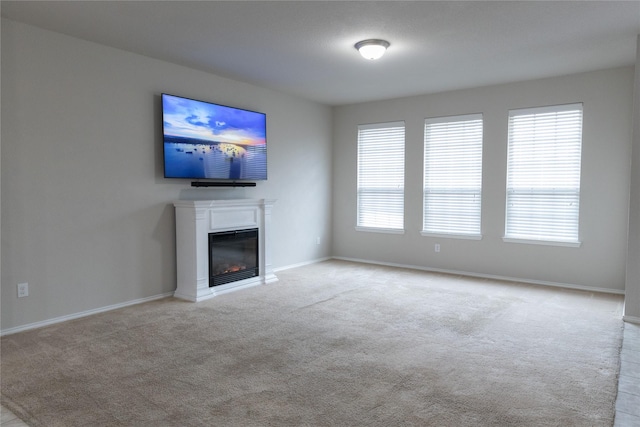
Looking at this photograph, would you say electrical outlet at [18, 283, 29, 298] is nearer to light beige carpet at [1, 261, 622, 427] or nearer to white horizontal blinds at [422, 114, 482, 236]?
light beige carpet at [1, 261, 622, 427]

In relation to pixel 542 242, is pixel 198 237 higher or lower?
higher

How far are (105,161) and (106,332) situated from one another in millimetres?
1676

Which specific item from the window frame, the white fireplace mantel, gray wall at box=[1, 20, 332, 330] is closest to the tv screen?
gray wall at box=[1, 20, 332, 330]

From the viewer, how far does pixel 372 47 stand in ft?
13.3

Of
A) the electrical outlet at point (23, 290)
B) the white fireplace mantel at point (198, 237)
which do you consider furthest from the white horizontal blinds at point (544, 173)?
the electrical outlet at point (23, 290)

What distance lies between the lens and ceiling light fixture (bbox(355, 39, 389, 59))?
13.2 ft

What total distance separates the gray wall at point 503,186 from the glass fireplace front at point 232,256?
2315 millimetres

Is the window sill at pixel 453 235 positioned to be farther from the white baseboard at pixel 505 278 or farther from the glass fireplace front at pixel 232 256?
the glass fireplace front at pixel 232 256

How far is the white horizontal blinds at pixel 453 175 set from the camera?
5984 mm

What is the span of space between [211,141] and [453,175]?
11.3 feet

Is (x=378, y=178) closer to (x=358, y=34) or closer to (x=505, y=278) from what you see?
(x=505, y=278)

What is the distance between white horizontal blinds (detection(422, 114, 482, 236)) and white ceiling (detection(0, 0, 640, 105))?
0.86 m

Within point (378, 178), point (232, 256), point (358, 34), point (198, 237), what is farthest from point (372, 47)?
point (378, 178)

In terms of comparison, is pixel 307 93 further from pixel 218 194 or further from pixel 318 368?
pixel 318 368
